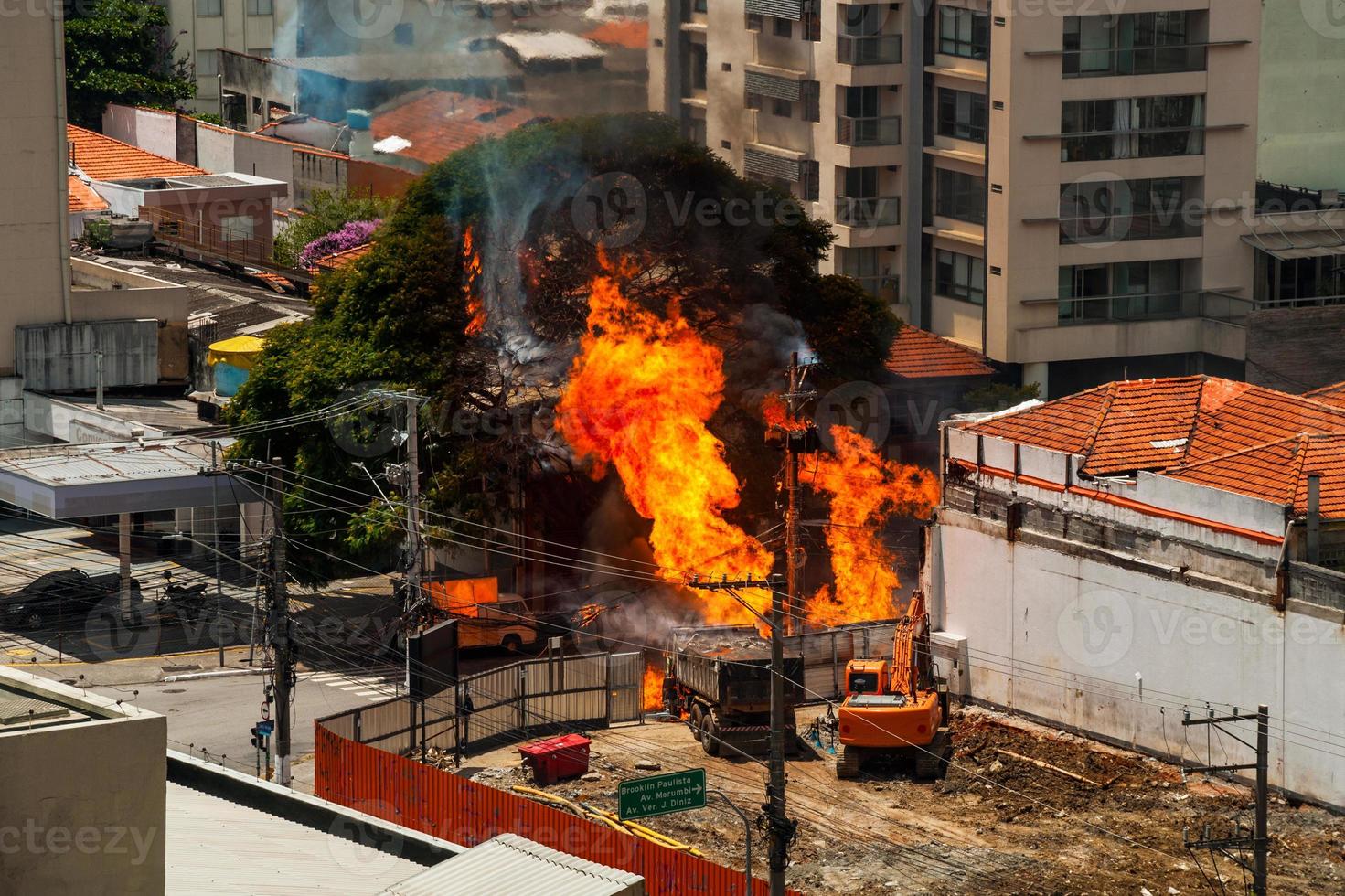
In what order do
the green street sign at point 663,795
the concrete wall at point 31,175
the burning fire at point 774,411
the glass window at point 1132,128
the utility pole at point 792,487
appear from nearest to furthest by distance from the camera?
the green street sign at point 663,795 → the utility pole at point 792,487 → the burning fire at point 774,411 → the concrete wall at point 31,175 → the glass window at point 1132,128

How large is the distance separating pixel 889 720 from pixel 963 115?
35.8 metres

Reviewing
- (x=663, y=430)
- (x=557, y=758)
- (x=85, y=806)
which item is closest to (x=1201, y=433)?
(x=663, y=430)

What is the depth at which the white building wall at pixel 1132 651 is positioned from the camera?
45.3 m

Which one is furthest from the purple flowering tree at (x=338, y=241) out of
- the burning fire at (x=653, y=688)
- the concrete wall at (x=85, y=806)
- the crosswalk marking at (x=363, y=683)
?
the concrete wall at (x=85, y=806)

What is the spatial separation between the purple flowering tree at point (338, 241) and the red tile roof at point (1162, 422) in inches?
1517

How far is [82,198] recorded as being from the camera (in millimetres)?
89625

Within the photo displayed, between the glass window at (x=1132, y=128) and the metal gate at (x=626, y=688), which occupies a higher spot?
the glass window at (x=1132, y=128)

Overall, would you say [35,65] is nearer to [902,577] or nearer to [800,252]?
[800,252]

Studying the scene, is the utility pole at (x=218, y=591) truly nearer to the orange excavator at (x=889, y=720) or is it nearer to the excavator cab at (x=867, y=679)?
the excavator cab at (x=867, y=679)

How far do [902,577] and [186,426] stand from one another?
22.2m

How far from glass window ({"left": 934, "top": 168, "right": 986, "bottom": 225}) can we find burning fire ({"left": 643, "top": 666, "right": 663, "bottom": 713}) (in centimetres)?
2734

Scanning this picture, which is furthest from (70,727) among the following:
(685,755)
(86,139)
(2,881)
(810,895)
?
(86,139)

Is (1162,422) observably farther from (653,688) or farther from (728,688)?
(653,688)

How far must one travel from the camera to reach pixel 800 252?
63.9m
